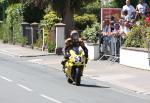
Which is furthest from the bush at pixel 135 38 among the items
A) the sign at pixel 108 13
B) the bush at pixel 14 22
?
the bush at pixel 14 22

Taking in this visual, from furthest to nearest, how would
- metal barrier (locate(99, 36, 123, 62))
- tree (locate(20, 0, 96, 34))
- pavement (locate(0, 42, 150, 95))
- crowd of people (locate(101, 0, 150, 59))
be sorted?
tree (locate(20, 0, 96, 34)) → crowd of people (locate(101, 0, 150, 59)) → metal barrier (locate(99, 36, 123, 62)) → pavement (locate(0, 42, 150, 95))

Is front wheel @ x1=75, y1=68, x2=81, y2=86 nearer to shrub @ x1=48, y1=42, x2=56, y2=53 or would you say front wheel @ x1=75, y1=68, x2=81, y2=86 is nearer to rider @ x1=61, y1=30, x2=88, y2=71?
rider @ x1=61, y1=30, x2=88, y2=71

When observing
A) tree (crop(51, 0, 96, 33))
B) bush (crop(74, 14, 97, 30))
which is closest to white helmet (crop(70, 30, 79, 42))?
tree (crop(51, 0, 96, 33))

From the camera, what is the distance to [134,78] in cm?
1848

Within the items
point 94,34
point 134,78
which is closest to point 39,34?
point 94,34

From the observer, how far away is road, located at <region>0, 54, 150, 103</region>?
14352 millimetres

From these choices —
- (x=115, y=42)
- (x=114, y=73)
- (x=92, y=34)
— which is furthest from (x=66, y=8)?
(x=114, y=73)

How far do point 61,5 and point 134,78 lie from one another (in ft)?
49.2

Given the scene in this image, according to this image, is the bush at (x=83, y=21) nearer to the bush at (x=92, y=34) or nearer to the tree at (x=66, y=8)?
the tree at (x=66, y=8)

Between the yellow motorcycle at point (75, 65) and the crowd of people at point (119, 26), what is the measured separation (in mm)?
6064

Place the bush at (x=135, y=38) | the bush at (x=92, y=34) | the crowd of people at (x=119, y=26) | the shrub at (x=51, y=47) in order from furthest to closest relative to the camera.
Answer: the shrub at (x=51, y=47)
the bush at (x=92, y=34)
the crowd of people at (x=119, y=26)
the bush at (x=135, y=38)

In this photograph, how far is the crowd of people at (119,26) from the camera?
2345 cm

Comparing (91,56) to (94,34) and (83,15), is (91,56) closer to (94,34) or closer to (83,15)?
(94,34)

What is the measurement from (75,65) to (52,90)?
1510 mm
